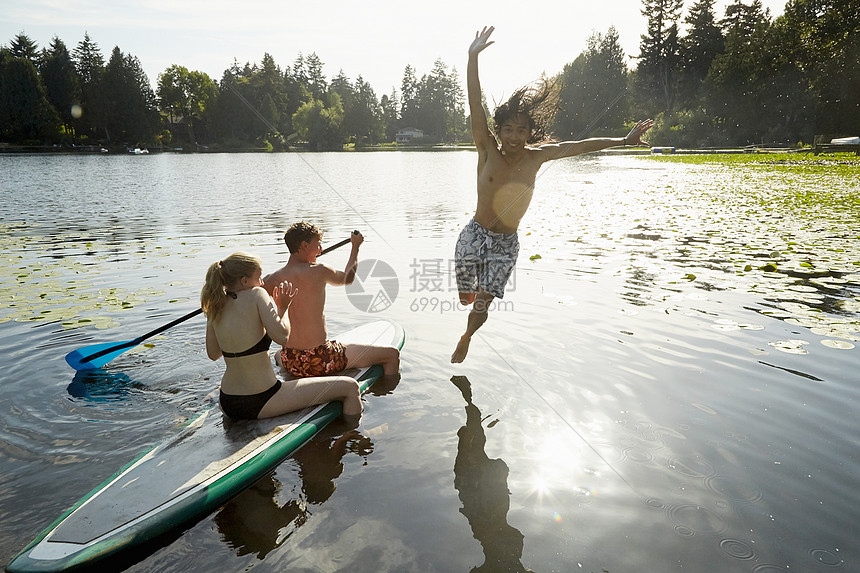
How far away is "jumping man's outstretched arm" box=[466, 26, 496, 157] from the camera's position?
16.3 ft

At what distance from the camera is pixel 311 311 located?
16.0 ft

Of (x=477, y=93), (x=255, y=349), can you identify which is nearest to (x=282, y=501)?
(x=255, y=349)

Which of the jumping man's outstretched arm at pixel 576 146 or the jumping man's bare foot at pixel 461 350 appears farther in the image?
the jumping man's bare foot at pixel 461 350

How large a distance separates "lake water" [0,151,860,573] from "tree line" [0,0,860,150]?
46.1 m

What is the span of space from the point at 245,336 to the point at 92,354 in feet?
8.46

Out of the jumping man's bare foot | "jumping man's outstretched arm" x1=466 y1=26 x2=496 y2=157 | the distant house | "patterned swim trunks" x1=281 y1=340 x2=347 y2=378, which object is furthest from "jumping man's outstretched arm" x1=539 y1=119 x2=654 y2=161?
the distant house

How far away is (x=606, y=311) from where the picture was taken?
277 inches

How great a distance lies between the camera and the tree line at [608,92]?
49.6m

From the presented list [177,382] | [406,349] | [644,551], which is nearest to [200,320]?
[177,382]

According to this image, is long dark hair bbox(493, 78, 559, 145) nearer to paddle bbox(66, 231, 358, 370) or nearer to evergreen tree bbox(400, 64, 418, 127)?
paddle bbox(66, 231, 358, 370)

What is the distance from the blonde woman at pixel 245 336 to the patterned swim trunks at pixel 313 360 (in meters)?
0.60

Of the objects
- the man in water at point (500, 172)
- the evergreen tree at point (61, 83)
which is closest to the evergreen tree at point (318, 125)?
the evergreen tree at point (61, 83)

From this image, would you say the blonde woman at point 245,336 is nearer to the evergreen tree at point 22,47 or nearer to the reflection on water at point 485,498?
the reflection on water at point 485,498

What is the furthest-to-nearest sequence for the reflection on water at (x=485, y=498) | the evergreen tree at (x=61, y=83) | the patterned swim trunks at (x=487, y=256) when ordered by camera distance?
1. the evergreen tree at (x=61, y=83)
2. the patterned swim trunks at (x=487, y=256)
3. the reflection on water at (x=485, y=498)
